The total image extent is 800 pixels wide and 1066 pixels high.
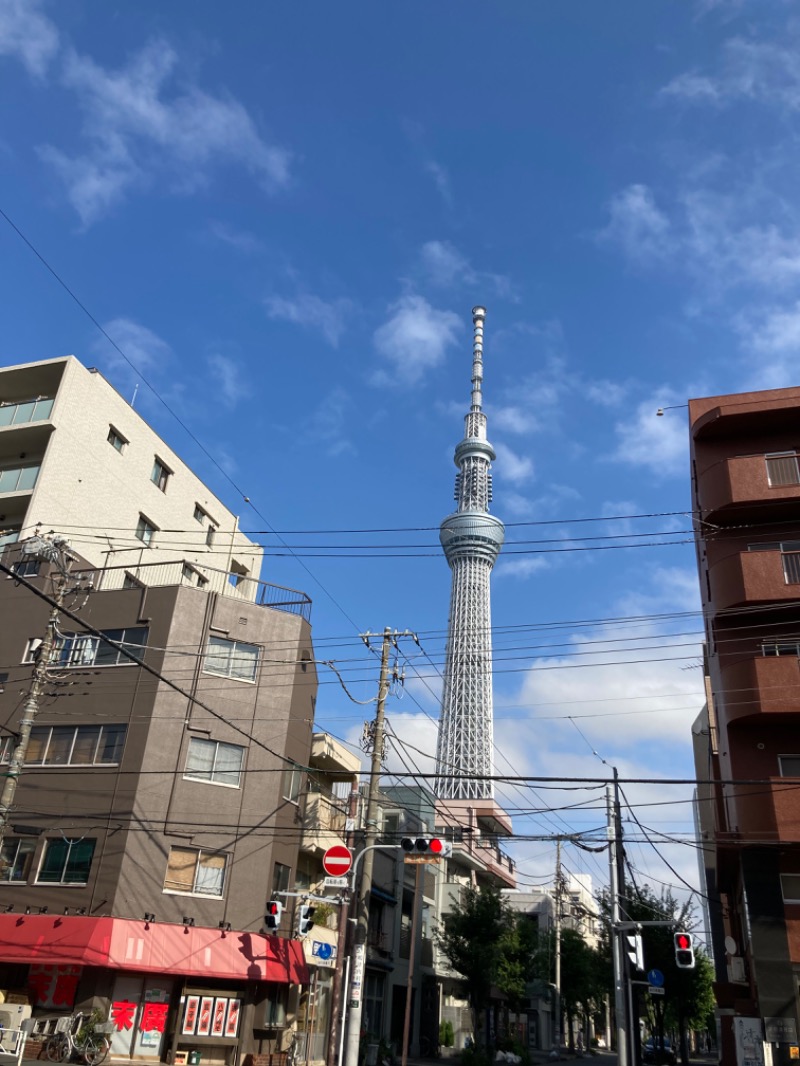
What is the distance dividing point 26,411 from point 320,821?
780 inches

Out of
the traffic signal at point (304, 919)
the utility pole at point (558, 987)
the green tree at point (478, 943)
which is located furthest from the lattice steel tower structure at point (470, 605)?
the traffic signal at point (304, 919)

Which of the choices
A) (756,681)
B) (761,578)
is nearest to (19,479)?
(761,578)

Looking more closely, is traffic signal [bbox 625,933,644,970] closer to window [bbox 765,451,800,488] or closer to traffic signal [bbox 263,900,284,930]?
traffic signal [bbox 263,900,284,930]

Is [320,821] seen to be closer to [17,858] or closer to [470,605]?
[17,858]

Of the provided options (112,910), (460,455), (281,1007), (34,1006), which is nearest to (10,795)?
(112,910)

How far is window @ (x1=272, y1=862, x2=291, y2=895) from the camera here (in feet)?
84.3

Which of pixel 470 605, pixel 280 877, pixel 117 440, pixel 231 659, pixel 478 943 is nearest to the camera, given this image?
pixel 280 877

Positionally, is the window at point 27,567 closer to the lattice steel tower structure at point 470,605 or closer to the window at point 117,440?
the window at point 117,440

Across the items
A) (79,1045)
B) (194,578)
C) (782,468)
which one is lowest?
(79,1045)

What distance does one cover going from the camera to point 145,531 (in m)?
36.4

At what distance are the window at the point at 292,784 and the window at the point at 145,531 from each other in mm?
13590

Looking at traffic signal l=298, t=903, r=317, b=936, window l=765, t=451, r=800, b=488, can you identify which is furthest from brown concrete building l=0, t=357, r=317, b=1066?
window l=765, t=451, r=800, b=488

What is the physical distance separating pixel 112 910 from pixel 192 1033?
396 centimetres

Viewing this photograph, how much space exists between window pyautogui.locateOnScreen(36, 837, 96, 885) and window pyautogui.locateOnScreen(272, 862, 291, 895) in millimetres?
5526
